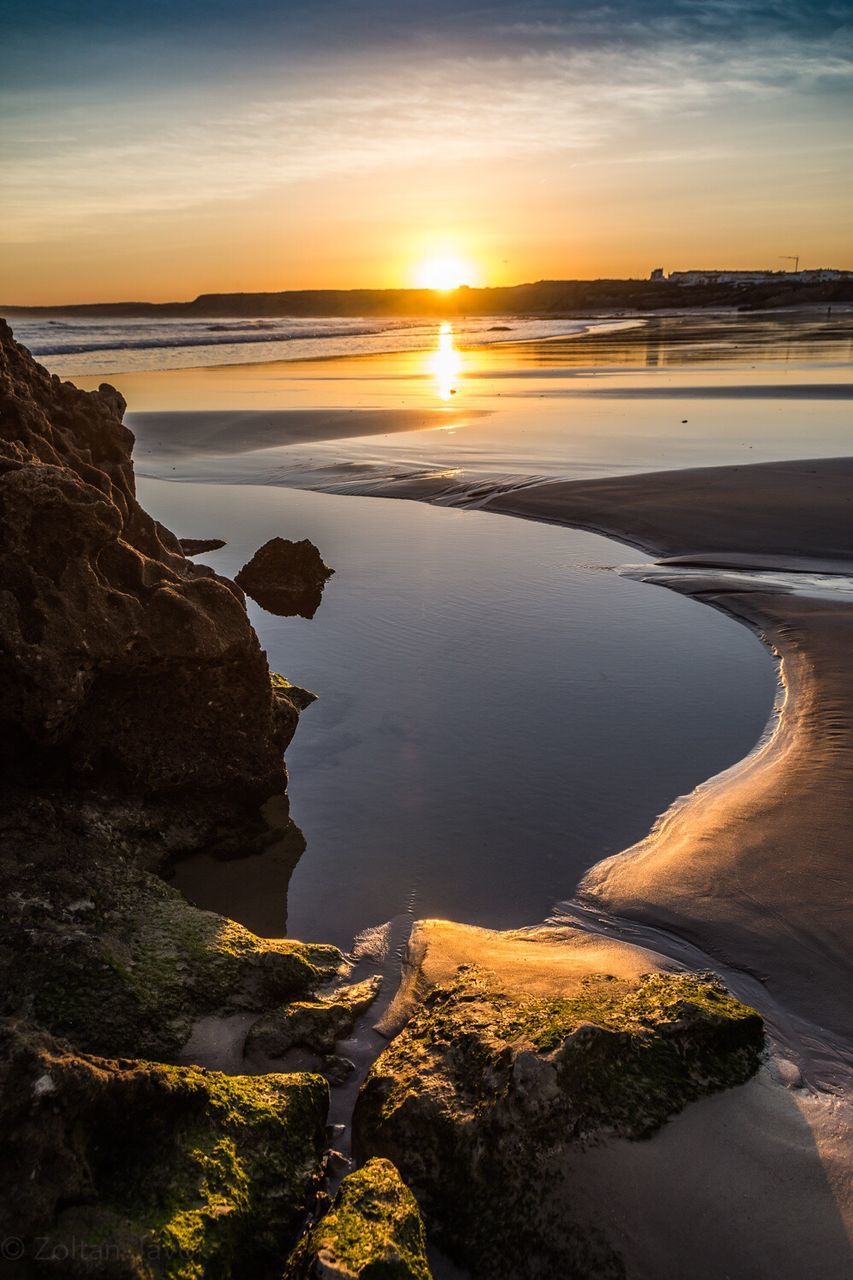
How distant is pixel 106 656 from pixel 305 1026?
1823mm

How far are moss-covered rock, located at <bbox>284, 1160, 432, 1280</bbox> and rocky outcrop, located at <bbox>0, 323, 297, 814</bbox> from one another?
224 centimetres

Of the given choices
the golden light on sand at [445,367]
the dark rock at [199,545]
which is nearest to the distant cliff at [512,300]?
the golden light on sand at [445,367]

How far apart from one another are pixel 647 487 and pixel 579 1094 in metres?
9.89

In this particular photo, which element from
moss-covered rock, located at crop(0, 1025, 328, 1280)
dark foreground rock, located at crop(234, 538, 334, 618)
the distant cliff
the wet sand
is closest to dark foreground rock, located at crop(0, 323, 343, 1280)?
moss-covered rock, located at crop(0, 1025, 328, 1280)

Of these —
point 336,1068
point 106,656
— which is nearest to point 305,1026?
point 336,1068

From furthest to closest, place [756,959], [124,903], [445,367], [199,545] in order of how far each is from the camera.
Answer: [445,367]
[199,545]
[756,959]
[124,903]

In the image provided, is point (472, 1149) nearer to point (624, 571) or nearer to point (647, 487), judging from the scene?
point (624, 571)

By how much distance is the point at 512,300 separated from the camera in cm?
11844

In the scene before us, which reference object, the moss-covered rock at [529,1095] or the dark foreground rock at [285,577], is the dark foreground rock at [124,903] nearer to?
the moss-covered rock at [529,1095]

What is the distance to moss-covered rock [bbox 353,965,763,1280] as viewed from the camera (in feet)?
8.31

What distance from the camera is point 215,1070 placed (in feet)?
10.00

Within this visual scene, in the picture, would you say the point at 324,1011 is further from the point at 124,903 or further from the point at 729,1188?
the point at 729,1188

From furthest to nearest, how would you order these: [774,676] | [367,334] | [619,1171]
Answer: [367,334], [774,676], [619,1171]

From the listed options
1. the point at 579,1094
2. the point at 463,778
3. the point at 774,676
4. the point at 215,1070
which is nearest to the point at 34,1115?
the point at 215,1070
